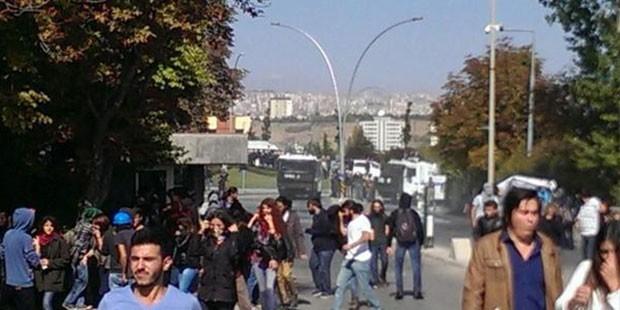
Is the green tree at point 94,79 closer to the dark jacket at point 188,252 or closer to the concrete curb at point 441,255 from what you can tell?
the dark jacket at point 188,252

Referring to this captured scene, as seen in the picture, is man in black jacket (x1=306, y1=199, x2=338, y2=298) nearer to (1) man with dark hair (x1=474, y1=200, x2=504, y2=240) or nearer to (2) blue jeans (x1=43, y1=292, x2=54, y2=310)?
(1) man with dark hair (x1=474, y1=200, x2=504, y2=240)

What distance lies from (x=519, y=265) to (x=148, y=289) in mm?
2694

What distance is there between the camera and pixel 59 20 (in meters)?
16.7

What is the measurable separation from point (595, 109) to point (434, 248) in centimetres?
566

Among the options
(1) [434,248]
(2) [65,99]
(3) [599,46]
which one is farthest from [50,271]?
(3) [599,46]

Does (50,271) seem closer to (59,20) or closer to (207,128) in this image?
(59,20)

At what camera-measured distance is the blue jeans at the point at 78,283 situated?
1777cm

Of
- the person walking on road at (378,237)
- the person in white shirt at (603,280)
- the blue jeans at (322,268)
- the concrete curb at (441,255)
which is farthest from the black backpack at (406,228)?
the person in white shirt at (603,280)

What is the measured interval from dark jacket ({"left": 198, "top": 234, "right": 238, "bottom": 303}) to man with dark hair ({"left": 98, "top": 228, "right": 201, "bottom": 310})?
7928 millimetres

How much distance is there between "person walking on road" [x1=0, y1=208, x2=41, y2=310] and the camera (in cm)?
1603

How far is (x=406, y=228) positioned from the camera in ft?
70.6

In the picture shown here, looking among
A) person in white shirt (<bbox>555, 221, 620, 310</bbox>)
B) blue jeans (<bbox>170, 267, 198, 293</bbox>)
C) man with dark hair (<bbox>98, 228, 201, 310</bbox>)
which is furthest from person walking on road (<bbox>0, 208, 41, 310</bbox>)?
person in white shirt (<bbox>555, 221, 620, 310</bbox>)

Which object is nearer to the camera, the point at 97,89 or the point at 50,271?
the point at 50,271

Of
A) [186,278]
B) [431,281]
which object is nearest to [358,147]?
[431,281]
